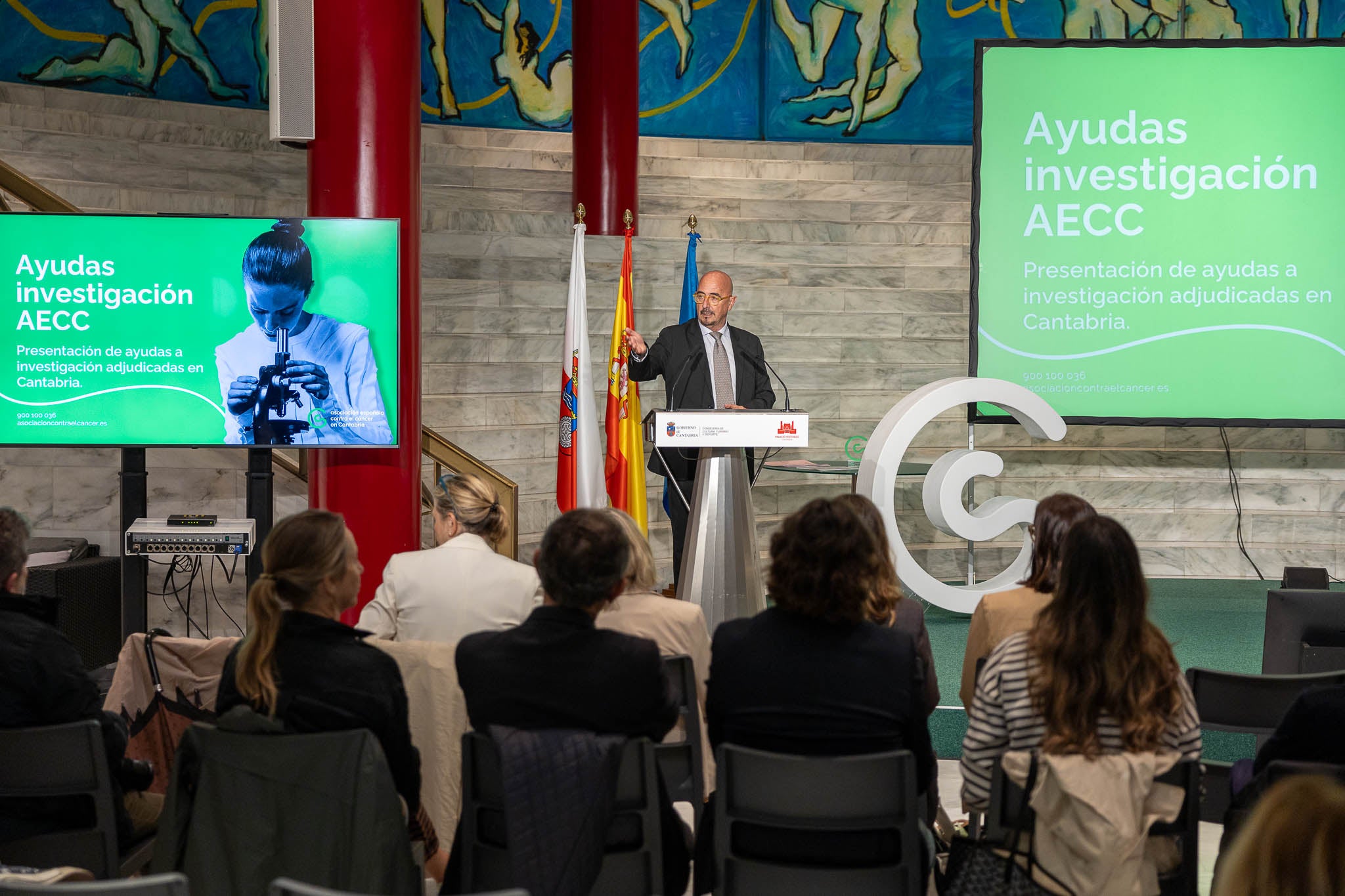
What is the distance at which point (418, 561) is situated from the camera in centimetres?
321

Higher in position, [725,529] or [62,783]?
[725,529]

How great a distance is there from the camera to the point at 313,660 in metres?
2.36

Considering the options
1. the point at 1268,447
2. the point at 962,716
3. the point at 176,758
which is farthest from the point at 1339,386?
the point at 176,758

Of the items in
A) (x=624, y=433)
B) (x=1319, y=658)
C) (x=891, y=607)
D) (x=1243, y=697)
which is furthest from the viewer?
(x=624, y=433)

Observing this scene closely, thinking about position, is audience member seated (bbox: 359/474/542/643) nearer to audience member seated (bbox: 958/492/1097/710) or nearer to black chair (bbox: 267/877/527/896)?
audience member seated (bbox: 958/492/1097/710)

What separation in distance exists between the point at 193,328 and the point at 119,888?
3.36 meters

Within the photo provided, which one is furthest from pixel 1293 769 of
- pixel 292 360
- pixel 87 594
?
pixel 87 594

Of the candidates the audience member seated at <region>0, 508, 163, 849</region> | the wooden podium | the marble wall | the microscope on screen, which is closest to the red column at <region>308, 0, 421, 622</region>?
the microscope on screen

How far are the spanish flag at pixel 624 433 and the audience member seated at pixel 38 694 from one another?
3435 millimetres

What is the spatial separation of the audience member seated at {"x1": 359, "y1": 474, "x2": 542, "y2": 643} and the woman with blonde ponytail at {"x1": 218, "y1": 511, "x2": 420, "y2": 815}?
71cm

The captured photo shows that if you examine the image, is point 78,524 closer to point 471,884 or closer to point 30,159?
point 30,159

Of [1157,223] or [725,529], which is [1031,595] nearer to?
[725,529]

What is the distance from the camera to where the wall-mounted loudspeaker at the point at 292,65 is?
501 cm

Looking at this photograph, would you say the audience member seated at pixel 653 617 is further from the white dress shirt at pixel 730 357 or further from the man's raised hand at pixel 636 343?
the white dress shirt at pixel 730 357
